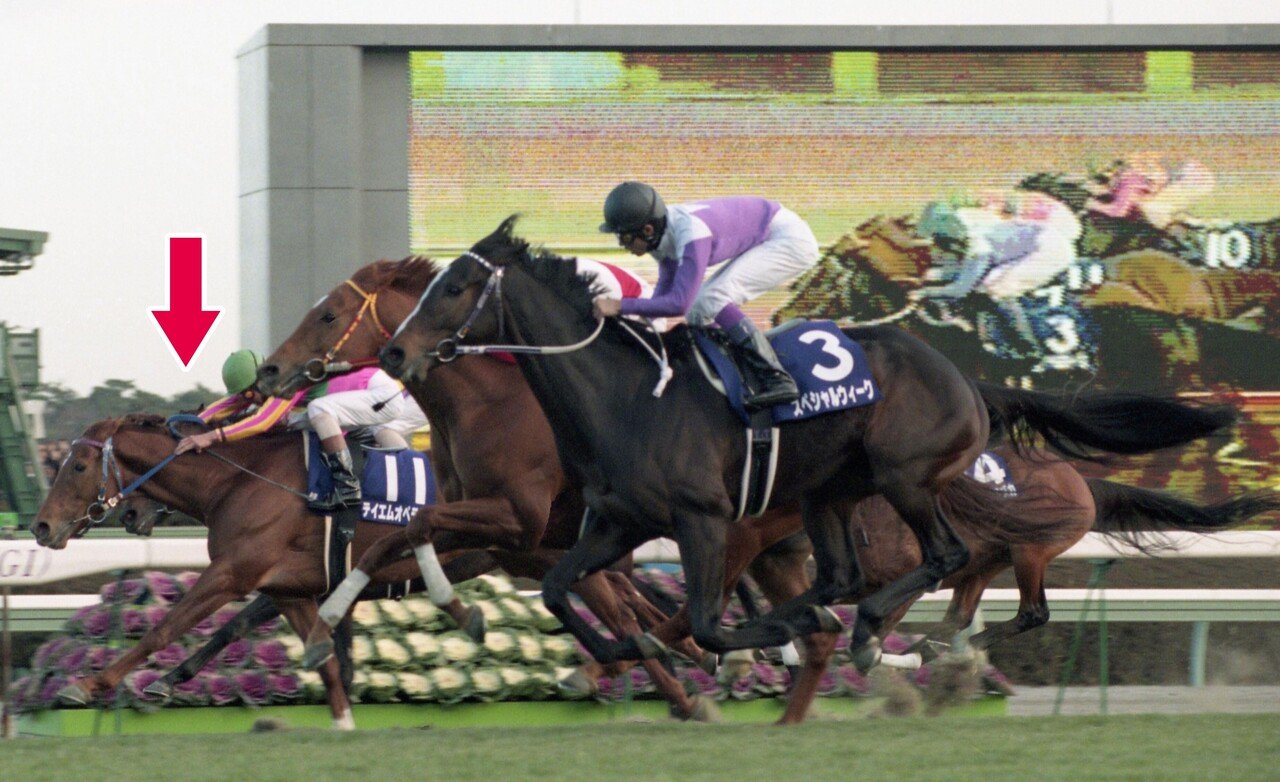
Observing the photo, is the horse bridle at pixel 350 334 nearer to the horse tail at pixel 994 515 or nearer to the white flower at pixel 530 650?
the white flower at pixel 530 650

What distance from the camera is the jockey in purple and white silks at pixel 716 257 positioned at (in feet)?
16.7

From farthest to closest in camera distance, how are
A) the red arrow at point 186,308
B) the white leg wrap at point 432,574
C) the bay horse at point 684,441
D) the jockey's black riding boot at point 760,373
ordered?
the red arrow at point 186,308 < the white leg wrap at point 432,574 < the jockey's black riding boot at point 760,373 < the bay horse at point 684,441

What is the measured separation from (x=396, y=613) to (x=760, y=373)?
6.54ft

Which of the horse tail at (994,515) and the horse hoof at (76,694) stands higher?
the horse tail at (994,515)

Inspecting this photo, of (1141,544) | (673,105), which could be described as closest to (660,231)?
(1141,544)

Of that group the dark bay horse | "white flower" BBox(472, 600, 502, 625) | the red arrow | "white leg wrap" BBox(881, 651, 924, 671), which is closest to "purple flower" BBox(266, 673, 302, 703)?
"white flower" BBox(472, 600, 502, 625)

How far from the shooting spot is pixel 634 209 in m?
5.10

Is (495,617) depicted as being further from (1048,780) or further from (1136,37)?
(1136,37)

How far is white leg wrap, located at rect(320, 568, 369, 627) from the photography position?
537cm

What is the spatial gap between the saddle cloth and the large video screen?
2.70 metres

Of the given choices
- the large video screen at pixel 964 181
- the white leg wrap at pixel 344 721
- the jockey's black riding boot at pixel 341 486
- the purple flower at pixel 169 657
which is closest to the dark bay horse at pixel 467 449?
the jockey's black riding boot at pixel 341 486

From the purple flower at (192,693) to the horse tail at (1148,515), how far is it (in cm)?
321

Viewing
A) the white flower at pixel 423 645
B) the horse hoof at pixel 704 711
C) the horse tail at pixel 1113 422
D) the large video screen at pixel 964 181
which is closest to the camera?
the horse hoof at pixel 704 711

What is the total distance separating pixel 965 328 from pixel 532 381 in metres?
4.32
